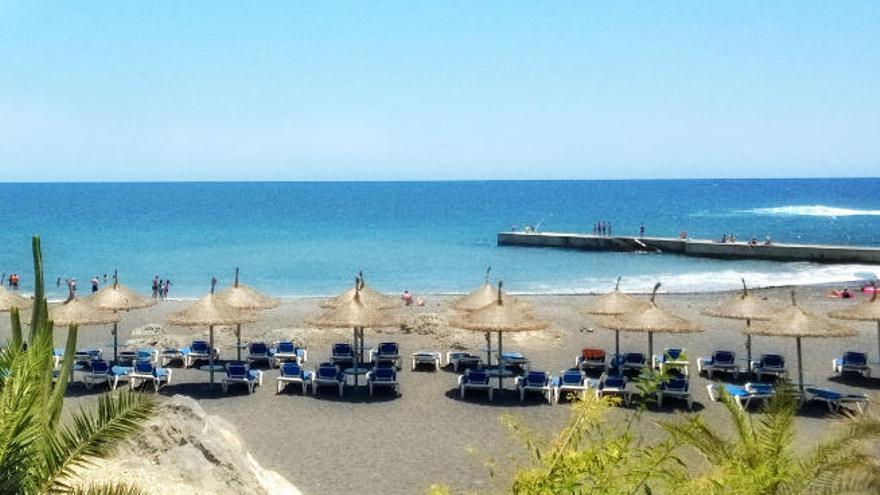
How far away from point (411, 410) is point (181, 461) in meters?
6.69

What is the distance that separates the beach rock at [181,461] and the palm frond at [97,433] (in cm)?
327

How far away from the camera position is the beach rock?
7.92 m

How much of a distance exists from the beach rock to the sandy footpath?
0.23 meters

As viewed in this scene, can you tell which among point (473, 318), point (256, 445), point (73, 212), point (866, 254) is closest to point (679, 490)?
point (256, 445)

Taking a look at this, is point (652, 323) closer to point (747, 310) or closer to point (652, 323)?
point (652, 323)

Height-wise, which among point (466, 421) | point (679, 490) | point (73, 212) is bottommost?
point (466, 421)

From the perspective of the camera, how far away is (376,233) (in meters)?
79.8

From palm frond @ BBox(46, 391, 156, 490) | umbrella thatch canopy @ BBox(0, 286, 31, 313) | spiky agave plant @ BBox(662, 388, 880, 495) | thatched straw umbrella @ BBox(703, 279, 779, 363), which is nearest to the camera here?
palm frond @ BBox(46, 391, 156, 490)

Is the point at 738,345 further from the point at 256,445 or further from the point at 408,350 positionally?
the point at 256,445

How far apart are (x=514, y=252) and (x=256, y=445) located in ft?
151

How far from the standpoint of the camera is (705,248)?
5134 centimetres

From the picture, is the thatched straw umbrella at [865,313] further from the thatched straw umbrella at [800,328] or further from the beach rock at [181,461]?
the beach rock at [181,461]

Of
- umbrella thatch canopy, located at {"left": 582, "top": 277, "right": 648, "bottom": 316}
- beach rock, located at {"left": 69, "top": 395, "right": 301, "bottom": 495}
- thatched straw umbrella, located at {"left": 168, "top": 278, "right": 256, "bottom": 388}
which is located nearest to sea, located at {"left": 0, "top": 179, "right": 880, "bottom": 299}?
umbrella thatch canopy, located at {"left": 582, "top": 277, "right": 648, "bottom": 316}

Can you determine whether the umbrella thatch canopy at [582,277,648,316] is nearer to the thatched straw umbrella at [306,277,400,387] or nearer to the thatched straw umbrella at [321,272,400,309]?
the thatched straw umbrella at [321,272,400,309]
